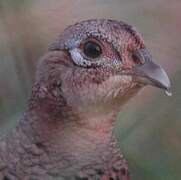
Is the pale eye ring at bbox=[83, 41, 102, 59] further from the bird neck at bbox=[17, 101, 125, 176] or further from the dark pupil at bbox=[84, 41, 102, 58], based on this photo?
the bird neck at bbox=[17, 101, 125, 176]

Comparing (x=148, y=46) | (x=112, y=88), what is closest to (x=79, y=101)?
(x=112, y=88)

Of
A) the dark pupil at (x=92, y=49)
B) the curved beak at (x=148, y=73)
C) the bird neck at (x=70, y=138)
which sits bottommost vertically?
the bird neck at (x=70, y=138)

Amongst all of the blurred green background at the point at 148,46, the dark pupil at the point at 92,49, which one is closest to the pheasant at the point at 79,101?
the dark pupil at the point at 92,49

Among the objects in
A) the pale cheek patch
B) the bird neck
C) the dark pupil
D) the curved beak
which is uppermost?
the dark pupil

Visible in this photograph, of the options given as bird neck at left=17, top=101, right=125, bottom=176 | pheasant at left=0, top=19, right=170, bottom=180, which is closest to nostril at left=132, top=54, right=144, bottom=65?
pheasant at left=0, top=19, right=170, bottom=180

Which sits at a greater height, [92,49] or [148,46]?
[148,46]

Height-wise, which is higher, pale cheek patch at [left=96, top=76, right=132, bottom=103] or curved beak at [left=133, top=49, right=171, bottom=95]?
curved beak at [left=133, top=49, right=171, bottom=95]

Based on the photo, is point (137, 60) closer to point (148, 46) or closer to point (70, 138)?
point (70, 138)

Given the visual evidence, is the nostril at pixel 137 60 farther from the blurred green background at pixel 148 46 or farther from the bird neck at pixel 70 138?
the blurred green background at pixel 148 46
